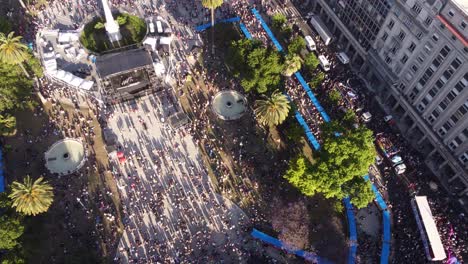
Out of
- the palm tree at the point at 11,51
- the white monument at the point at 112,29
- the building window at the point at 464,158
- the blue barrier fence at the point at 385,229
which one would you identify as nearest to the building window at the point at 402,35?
the building window at the point at 464,158

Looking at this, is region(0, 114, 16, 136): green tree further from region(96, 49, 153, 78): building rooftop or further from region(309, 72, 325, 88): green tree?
region(309, 72, 325, 88): green tree

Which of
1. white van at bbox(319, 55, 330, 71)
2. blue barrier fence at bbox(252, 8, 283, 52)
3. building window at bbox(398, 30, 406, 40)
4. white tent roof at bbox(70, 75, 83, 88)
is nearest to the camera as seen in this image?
building window at bbox(398, 30, 406, 40)

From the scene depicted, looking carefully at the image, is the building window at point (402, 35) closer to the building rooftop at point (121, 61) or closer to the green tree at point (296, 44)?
the green tree at point (296, 44)

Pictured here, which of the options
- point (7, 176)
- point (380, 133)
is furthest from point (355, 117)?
point (7, 176)

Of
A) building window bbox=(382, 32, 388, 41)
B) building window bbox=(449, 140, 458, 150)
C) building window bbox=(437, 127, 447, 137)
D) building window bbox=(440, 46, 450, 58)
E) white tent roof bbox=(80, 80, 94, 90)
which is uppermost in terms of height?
white tent roof bbox=(80, 80, 94, 90)

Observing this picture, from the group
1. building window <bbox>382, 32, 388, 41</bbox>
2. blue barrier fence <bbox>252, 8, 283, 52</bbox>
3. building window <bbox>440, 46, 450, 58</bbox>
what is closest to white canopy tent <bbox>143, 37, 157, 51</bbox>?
blue barrier fence <bbox>252, 8, 283, 52</bbox>

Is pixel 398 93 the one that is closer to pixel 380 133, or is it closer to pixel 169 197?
pixel 380 133

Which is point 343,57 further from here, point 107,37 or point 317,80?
point 107,37
